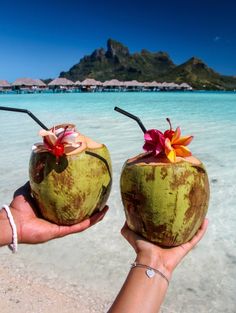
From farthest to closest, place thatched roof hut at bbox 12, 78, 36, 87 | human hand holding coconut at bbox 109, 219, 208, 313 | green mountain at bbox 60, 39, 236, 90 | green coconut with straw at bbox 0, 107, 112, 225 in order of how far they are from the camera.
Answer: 1. green mountain at bbox 60, 39, 236, 90
2. thatched roof hut at bbox 12, 78, 36, 87
3. green coconut with straw at bbox 0, 107, 112, 225
4. human hand holding coconut at bbox 109, 219, 208, 313

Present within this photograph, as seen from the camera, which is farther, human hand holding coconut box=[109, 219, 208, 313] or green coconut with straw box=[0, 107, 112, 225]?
green coconut with straw box=[0, 107, 112, 225]

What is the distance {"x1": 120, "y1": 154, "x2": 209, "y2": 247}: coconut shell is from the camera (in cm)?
119

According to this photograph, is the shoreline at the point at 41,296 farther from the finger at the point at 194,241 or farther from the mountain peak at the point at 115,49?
the mountain peak at the point at 115,49

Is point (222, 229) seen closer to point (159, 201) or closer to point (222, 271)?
point (222, 271)

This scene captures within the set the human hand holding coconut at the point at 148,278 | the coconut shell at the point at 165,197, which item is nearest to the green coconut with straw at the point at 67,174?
the coconut shell at the point at 165,197

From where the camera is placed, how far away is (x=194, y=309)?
2398 mm

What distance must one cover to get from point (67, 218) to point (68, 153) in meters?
0.23

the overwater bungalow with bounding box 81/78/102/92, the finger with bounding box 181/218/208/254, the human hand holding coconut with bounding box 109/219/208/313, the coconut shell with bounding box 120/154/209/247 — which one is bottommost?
the overwater bungalow with bounding box 81/78/102/92

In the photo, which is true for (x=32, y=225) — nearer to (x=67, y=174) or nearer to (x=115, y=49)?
(x=67, y=174)

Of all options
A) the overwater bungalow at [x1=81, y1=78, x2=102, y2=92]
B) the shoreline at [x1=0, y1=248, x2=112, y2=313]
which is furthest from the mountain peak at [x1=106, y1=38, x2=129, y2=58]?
the shoreline at [x1=0, y1=248, x2=112, y2=313]

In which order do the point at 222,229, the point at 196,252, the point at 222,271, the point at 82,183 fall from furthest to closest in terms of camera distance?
the point at 222,229 < the point at 196,252 < the point at 222,271 < the point at 82,183

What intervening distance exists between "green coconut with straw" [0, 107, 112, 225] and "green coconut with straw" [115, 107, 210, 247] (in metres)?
0.11

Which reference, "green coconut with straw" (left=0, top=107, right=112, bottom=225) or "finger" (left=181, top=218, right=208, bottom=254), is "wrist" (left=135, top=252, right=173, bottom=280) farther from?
"green coconut with straw" (left=0, top=107, right=112, bottom=225)

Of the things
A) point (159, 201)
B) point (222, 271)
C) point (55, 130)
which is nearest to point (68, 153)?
point (55, 130)
